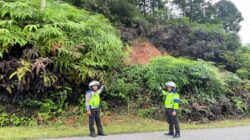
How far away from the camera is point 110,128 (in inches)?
421

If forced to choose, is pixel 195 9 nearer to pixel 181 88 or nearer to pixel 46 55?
pixel 181 88

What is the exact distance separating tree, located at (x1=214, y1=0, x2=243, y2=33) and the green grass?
63.7 ft

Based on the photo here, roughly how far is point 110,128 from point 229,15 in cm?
2410

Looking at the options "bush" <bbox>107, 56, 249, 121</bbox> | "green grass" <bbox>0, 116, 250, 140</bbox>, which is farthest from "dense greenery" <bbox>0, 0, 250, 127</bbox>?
"green grass" <bbox>0, 116, 250, 140</bbox>

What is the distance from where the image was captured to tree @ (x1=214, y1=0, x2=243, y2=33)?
101 ft

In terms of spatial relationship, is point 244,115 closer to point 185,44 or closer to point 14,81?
point 185,44

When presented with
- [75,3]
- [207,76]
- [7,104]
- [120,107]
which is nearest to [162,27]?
[75,3]

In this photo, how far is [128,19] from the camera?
1884 centimetres

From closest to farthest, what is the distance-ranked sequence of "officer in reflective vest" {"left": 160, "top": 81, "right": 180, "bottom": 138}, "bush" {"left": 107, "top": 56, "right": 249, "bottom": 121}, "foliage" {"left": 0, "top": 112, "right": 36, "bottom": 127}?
"officer in reflective vest" {"left": 160, "top": 81, "right": 180, "bottom": 138} → "foliage" {"left": 0, "top": 112, "right": 36, "bottom": 127} → "bush" {"left": 107, "top": 56, "right": 249, "bottom": 121}

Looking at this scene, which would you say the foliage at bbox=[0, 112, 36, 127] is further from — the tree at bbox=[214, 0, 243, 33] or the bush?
the tree at bbox=[214, 0, 243, 33]

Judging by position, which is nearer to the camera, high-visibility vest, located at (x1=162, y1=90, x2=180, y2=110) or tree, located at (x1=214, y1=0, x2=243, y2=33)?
high-visibility vest, located at (x1=162, y1=90, x2=180, y2=110)

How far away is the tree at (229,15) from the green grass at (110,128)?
19408 millimetres

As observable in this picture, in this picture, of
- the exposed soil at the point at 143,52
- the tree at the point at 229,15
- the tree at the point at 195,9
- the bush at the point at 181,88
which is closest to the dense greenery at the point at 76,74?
the bush at the point at 181,88

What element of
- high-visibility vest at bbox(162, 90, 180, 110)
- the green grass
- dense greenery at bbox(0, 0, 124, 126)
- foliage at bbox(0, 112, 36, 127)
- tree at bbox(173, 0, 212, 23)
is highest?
tree at bbox(173, 0, 212, 23)
